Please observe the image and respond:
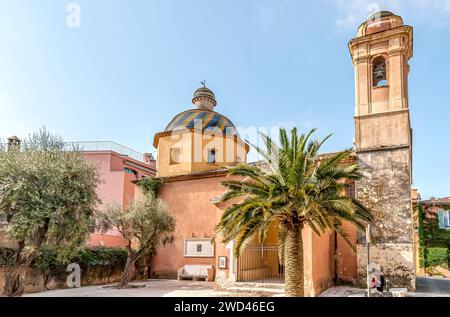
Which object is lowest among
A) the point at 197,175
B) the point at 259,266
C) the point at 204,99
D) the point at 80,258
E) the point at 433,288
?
the point at 433,288

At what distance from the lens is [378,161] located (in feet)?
59.4

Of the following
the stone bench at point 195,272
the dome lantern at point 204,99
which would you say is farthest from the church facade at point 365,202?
the dome lantern at point 204,99

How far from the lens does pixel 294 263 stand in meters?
11.8

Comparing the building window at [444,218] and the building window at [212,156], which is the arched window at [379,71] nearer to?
the building window at [212,156]

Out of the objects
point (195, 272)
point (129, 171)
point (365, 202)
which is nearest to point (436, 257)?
point (365, 202)

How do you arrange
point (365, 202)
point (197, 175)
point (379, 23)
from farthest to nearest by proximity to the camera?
1. point (197, 175)
2. point (379, 23)
3. point (365, 202)

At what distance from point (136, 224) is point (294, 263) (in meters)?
9.23

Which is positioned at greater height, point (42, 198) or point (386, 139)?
point (386, 139)

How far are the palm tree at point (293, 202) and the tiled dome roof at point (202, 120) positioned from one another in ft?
46.4

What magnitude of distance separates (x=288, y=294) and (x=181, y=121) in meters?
17.5

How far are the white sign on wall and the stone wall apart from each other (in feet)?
27.2

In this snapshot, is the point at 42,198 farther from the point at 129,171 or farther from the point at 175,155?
the point at 129,171
